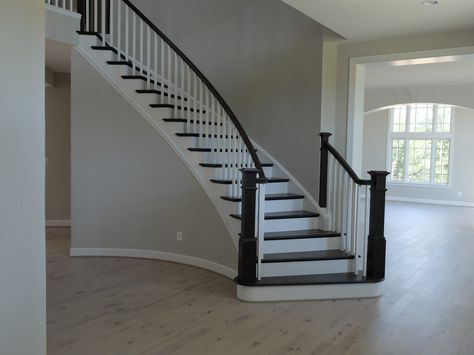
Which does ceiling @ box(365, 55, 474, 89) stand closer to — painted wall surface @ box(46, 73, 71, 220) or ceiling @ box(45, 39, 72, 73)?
ceiling @ box(45, 39, 72, 73)

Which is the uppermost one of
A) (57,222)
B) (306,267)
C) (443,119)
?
(443,119)

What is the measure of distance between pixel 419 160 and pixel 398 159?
555 millimetres

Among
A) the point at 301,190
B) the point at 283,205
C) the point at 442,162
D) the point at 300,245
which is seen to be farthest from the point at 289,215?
the point at 442,162

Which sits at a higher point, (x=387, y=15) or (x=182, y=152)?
(x=387, y=15)

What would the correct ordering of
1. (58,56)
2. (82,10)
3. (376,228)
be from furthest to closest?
(58,56)
(82,10)
(376,228)

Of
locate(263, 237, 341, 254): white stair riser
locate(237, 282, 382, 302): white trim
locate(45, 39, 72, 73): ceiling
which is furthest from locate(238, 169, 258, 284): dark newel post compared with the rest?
locate(45, 39, 72, 73): ceiling

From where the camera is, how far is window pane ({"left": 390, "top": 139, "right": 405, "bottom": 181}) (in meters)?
12.5

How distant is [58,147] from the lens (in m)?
7.74

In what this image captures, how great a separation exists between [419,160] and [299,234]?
8613mm

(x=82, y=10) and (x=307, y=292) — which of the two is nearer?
(x=307, y=292)

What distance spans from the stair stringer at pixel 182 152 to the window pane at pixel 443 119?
342 inches

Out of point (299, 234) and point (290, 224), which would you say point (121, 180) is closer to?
point (290, 224)

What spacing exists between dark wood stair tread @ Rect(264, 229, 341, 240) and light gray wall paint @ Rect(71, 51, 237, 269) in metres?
1.01

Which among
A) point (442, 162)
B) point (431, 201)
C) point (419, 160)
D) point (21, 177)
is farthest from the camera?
point (419, 160)
